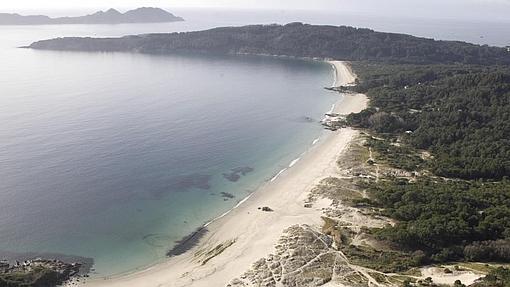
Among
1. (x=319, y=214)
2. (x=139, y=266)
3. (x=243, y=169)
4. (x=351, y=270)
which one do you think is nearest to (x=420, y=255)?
(x=351, y=270)

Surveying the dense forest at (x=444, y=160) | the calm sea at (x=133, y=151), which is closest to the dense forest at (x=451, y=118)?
the dense forest at (x=444, y=160)

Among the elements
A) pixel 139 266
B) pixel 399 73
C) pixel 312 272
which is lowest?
pixel 139 266

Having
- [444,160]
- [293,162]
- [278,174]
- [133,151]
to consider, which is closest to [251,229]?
[278,174]

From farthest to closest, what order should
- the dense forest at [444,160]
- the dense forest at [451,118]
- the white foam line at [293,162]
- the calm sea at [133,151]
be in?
the white foam line at [293,162], the dense forest at [451,118], the calm sea at [133,151], the dense forest at [444,160]

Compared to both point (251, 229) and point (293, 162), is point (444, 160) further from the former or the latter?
point (251, 229)

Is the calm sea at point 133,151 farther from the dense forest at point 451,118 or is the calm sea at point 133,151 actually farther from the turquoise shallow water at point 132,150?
the dense forest at point 451,118

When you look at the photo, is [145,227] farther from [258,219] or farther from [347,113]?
[347,113]
